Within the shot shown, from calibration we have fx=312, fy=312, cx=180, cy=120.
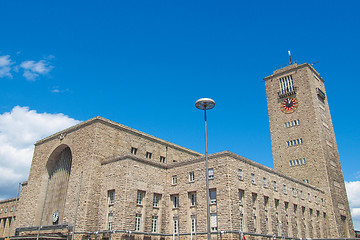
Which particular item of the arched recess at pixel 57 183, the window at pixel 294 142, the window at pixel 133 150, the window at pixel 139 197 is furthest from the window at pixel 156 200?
the window at pixel 294 142

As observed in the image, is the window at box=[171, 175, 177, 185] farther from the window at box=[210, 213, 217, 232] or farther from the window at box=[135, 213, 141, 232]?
the window at box=[210, 213, 217, 232]

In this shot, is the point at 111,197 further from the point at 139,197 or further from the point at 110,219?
the point at 139,197

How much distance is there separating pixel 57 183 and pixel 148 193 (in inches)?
610

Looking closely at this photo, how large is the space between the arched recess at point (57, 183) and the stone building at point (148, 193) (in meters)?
0.15

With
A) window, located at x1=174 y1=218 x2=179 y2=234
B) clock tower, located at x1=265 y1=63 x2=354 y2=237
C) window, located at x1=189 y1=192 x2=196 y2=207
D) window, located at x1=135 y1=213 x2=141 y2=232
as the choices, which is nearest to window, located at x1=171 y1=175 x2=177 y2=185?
window, located at x1=189 y1=192 x2=196 y2=207

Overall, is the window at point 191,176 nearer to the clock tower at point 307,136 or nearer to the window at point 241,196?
the window at point 241,196

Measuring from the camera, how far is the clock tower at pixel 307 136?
190ft

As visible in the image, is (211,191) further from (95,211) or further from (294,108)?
(294,108)

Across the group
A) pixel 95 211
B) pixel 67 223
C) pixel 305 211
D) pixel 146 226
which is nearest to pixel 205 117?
pixel 146 226

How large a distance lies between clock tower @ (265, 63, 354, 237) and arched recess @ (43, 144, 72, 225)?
133 feet

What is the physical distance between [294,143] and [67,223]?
44882mm

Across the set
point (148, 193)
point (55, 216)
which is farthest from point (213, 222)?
point (55, 216)

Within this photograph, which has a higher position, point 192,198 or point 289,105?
point 289,105

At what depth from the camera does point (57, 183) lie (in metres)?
45.7
